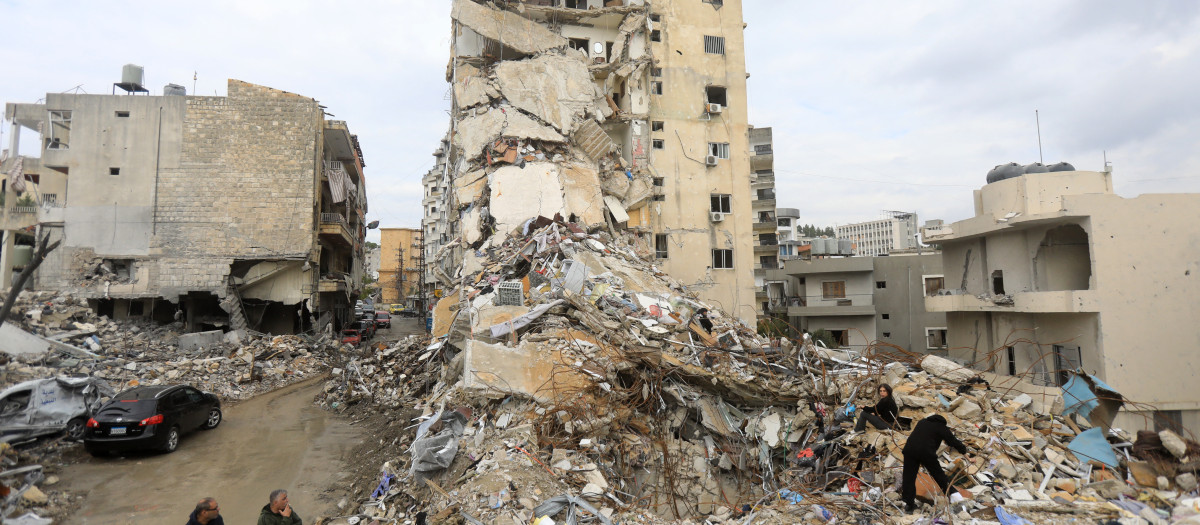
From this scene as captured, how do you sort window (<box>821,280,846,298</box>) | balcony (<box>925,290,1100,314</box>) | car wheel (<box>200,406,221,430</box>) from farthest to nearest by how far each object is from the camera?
window (<box>821,280,846,298</box>) → balcony (<box>925,290,1100,314</box>) → car wheel (<box>200,406,221,430</box>)

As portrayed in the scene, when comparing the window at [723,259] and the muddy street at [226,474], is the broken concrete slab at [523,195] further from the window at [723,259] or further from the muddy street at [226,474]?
the window at [723,259]

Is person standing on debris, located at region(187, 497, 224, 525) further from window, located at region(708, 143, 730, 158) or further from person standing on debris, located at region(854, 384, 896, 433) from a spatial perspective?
window, located at region(708, 143, 730, 158)

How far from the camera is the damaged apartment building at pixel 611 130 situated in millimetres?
18359

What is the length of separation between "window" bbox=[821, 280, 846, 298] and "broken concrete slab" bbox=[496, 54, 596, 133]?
1566 cm

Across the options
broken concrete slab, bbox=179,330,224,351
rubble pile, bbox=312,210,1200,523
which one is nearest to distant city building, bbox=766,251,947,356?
rubble pile, bbox=312,210,1200,523

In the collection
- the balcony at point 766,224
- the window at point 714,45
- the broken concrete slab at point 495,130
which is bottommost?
the balcony at point 766,224

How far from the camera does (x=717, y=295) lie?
24.1 meters

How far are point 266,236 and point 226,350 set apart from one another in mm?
4854

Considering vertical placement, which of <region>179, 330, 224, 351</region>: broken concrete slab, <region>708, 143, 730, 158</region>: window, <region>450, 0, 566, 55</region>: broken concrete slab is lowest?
<region>179, 330, 224, 351</region>: broken concrete slab

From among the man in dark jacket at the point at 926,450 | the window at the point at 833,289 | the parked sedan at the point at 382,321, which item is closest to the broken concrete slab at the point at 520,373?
the man in dark jacket at the point at 926,450

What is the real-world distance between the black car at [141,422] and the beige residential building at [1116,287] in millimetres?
17476

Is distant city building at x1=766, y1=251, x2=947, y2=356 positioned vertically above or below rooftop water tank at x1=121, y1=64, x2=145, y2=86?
below

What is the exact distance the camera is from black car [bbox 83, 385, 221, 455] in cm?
930

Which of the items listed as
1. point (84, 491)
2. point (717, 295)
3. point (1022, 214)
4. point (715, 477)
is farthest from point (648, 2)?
point (84, 491)
